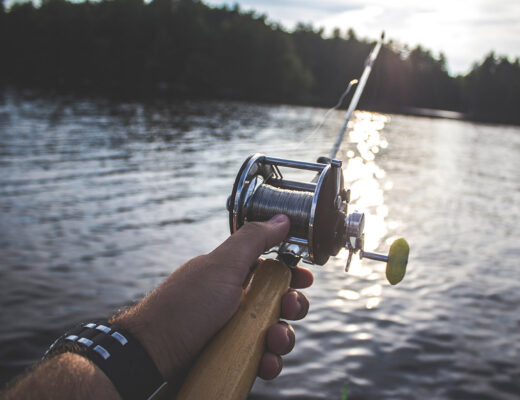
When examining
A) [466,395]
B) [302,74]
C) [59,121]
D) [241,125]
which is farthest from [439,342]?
[302,74]

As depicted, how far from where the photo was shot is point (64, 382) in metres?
1.53

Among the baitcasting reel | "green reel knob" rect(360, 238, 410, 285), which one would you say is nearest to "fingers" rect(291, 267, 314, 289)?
the baitcasting reel

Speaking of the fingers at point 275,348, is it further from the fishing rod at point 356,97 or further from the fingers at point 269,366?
the fishing rod at point 356,97

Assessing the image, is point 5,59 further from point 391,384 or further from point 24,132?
point 391,384

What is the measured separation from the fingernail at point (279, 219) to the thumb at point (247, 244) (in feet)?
0.16

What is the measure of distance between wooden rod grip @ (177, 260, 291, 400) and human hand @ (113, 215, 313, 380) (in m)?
0.08

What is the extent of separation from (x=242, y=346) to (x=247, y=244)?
46 centimetres

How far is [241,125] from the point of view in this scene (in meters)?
34.5

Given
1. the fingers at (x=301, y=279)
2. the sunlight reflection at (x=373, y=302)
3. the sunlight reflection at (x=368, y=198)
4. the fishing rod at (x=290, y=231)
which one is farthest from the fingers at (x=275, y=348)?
the sunlight reflection at (x=373, y=302)

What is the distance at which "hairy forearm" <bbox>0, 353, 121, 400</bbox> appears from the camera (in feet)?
4.92

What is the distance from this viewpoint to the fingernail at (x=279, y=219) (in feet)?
7.38

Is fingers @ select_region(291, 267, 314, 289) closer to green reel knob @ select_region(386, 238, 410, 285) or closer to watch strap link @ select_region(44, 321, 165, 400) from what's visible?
green reel knob @ select_region(386, 238, 410, 285)

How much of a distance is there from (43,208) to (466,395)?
31.3 feet

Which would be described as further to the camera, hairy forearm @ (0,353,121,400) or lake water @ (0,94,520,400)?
lake water @ (0,94,520,400)
